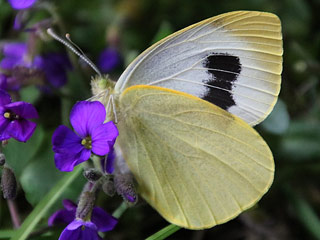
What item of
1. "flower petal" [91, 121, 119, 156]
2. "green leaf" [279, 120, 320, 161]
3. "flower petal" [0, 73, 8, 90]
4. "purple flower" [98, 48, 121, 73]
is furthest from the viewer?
"purple flower" [98, 48, 121, 73]

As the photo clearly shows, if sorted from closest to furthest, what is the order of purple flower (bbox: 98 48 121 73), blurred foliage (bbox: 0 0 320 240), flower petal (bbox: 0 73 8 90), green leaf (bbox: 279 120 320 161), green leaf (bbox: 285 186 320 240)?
flower petal (bbox: 0 73 8 90) < blurred foliage (bbox: 0 0 320 240) < green leaf (bbox: 285 186 320 240) < green leaf (bbox: 279 120 320 161) < purple flower (bbox: 98 48 121 73)

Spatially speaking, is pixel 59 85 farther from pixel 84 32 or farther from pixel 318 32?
pixel 318 32

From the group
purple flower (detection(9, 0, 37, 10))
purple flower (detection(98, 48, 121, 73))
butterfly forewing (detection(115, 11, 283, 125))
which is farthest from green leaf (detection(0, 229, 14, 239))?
purple flower (detection(98, 48, 121, 73))

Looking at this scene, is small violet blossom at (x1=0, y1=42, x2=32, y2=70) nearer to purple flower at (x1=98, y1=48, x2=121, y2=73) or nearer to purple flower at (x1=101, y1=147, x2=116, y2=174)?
purple flower at (x1=98, y1=48, x2=121, y2=73)

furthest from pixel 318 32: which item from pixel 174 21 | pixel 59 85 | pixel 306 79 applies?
pixel 59 85

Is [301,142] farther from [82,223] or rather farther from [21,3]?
[21,3]

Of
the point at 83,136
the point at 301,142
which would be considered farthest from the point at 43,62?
the point at 301,142
